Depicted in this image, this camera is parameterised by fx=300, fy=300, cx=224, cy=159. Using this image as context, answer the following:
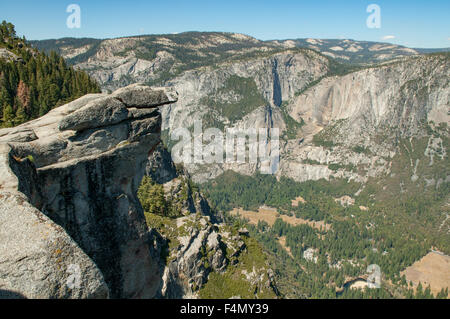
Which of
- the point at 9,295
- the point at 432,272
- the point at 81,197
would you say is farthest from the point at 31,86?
the point at 432,272

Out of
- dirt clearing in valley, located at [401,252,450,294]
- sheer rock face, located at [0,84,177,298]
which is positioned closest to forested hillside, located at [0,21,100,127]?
sheer rock face, located at [0,84,177,298]

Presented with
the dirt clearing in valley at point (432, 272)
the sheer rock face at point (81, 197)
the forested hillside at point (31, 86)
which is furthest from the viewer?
the dirt clearing in valley at point (432, 272)

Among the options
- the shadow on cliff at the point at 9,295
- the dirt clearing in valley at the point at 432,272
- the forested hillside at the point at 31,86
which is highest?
the forested hillside at the point at 31,86

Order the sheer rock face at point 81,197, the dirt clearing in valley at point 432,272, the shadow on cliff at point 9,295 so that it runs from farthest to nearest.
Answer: the dirt clearing in valley at point 432,272 < the sheer rock face at point 81,197 < the shadow on cliff at point 9,295

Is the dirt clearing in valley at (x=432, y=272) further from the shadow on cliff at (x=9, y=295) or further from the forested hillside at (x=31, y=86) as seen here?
the shadow on cliff at (x=9, y=295)

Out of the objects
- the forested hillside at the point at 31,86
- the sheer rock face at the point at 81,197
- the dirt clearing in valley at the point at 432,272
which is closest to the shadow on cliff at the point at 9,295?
the sheer rock face at the point at 81,197

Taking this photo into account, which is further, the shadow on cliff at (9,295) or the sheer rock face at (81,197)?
the sheer rock face at (81,197)

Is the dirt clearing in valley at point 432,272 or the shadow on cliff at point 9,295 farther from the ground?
the shadow on cliff at point 9,295

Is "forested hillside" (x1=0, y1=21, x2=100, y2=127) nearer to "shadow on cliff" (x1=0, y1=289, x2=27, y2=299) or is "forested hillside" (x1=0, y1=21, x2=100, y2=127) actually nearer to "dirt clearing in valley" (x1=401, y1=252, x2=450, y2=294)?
"shadow on cliff" (x1=0, y1=289, x2=27, y2=299)
